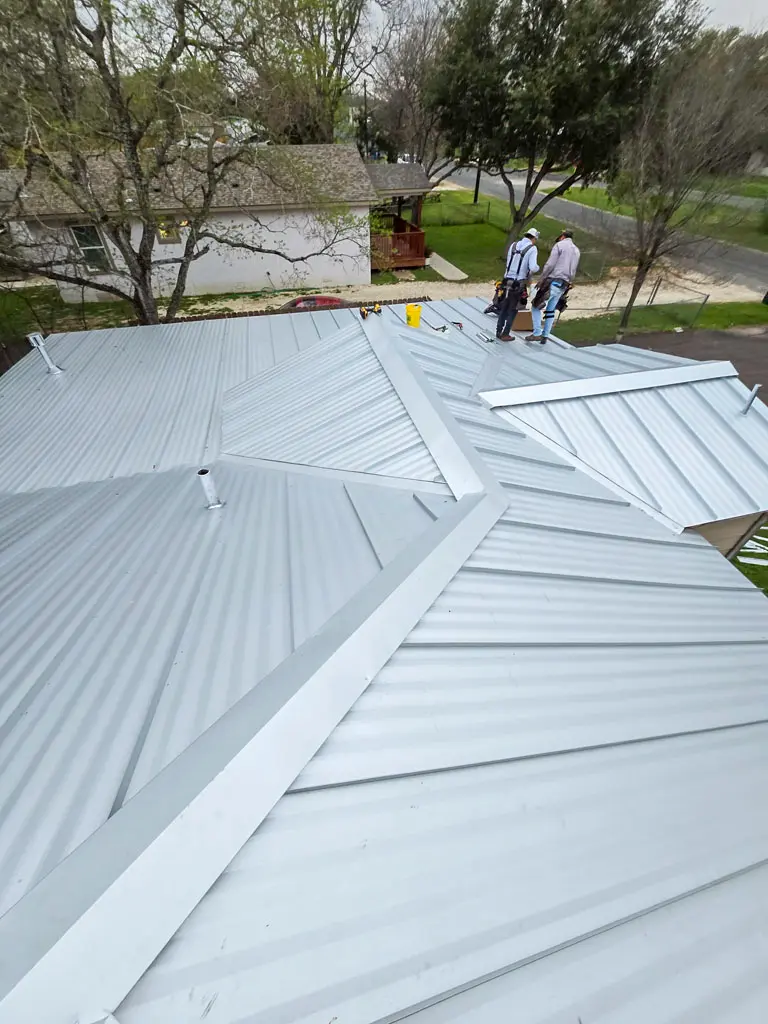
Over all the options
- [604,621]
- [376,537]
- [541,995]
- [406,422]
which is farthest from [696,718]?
[406,422]

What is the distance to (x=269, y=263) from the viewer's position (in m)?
19.5

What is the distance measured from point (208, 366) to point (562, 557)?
276 inches

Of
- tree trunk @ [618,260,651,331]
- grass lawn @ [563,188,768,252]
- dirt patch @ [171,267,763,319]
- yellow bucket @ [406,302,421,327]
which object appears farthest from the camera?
dirt patch @ [171,267,763,319]

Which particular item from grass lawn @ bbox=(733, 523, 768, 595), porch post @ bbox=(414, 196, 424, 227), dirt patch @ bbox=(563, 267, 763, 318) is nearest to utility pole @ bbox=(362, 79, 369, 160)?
porch post @ bbox=(414, 196, 424, 227)

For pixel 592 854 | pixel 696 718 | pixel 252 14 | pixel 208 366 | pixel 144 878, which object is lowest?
pixel 208 366

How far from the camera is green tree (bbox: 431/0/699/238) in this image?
16359 millimetres

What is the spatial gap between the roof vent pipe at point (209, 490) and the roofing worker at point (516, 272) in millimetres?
5604

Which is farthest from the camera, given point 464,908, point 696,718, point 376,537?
point 376,537

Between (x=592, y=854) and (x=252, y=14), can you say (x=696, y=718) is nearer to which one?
(x=592, y=854)

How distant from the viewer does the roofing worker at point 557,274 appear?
24.4 feet

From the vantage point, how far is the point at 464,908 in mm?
1945

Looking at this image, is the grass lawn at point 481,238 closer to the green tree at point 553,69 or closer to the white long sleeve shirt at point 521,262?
the green tree at point 553,69

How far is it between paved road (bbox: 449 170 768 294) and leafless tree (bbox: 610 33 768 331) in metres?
0.67

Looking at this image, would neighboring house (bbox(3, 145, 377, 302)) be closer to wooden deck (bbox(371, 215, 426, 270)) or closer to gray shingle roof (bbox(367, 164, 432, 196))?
gray shingle roof (bbox(367, 164, 432, 196))
